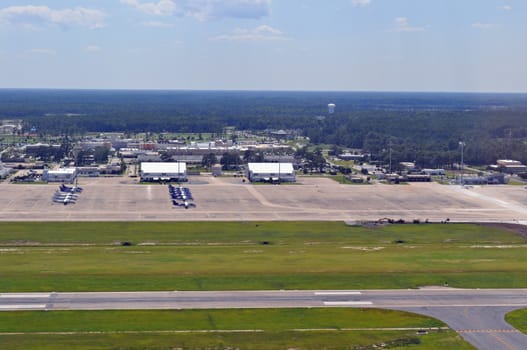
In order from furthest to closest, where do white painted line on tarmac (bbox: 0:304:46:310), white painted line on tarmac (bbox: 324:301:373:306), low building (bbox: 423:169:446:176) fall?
1. low building (bbox: 423:169:446:176)
2. white painted line on tarmac (bbox: 324:301:373:306)
3. white painted line on tarmac (bbox: 0:304:46:310)

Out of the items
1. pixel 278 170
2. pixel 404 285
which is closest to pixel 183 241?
pixel 404 285

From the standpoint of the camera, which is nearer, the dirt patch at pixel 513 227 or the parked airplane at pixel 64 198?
the dirt patch at pixel 513 227

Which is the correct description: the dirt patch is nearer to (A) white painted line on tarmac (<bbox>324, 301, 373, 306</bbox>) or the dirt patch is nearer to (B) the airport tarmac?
(B) the airport tarmac

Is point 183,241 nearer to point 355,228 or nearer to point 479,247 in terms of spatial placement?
point 355,228

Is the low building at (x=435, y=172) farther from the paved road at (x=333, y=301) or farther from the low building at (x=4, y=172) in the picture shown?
the paved road at (x=333, y=301)

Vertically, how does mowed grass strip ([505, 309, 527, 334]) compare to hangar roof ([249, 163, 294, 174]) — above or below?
above

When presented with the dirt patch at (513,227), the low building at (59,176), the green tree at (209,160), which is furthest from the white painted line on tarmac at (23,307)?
the green tree at (209,160)

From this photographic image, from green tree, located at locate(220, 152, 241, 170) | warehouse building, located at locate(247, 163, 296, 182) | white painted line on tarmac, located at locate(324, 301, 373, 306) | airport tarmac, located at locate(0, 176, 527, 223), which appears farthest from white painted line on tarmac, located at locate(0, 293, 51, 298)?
green tree, located at locate(220, 152, 241, 170)
